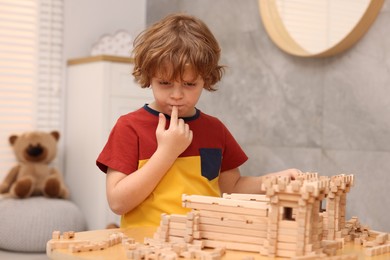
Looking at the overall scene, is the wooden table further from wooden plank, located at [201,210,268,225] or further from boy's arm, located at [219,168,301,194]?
boy's arm, located at [219,168,301,194]

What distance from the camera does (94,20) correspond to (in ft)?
11.0

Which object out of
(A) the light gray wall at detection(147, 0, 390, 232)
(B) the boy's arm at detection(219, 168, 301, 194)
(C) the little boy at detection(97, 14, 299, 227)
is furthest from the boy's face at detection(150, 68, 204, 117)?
(A) the light gray wall at detection(147, 0, 390, 232)

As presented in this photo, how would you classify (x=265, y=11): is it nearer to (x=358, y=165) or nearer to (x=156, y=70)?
(x=358, y=165)

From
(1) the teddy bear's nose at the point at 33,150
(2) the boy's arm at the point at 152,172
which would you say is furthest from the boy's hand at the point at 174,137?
(1) the teddy bear's nose at the point at 33,150

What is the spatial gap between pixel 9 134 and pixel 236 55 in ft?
4.20

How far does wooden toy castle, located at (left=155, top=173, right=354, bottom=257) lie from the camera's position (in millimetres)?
929

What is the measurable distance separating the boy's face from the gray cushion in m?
1.63

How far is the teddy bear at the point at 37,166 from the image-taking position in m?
3.00

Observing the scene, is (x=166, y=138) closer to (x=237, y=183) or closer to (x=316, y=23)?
(x=237, y=183)

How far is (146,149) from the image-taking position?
51.4 inches

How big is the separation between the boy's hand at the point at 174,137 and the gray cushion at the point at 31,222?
5.41 ft

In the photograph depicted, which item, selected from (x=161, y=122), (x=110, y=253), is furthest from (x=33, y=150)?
(x=110, y=253)

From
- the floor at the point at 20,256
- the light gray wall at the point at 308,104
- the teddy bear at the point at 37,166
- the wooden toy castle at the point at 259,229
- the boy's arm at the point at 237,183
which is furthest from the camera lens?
the teddy bear at the point at 37,166

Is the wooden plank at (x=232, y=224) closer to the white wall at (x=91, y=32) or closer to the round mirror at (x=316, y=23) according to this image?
the round mirror at (x=316, y=23)
